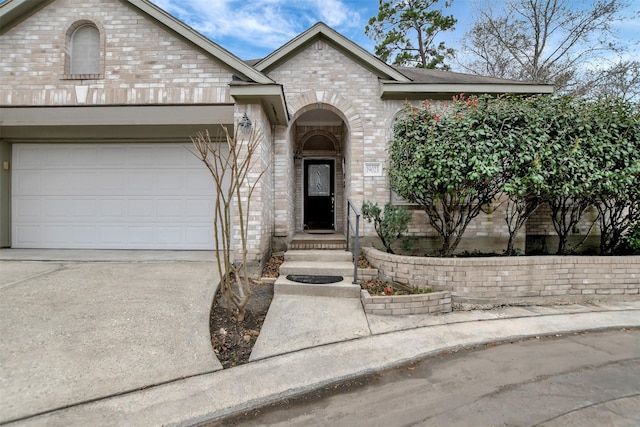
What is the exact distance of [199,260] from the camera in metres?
5.37

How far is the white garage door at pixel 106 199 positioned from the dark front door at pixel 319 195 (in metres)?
2.99

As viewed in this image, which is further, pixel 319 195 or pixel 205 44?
pixel 319 195

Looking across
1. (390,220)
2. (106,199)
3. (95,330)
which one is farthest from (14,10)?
(390,220)

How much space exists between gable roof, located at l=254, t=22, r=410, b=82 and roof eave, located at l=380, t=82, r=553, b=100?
285mm

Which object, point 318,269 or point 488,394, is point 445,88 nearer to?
point 318,269

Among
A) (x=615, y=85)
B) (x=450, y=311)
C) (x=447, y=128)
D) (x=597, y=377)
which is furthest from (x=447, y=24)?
(x=597, y=377)

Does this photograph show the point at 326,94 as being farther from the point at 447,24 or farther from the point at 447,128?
the point at 447,24

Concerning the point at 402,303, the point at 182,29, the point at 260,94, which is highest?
the point at 182,29

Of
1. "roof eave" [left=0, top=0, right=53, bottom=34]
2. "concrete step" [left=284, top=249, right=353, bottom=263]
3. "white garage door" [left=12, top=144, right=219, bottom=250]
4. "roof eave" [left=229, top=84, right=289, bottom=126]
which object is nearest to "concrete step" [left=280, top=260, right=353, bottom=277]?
"concrete step" [left=284, top=249, right=353, bottom=263]

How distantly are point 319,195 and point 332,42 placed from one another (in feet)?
12.7

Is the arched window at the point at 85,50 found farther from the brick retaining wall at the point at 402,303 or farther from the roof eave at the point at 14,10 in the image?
the brick retaining wall at the point at 402,303

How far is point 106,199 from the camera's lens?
646cm

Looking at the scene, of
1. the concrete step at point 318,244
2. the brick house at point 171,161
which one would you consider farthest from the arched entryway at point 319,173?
the concrete step at point 318,244

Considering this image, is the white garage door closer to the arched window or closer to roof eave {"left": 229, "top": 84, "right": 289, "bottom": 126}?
the arched window
